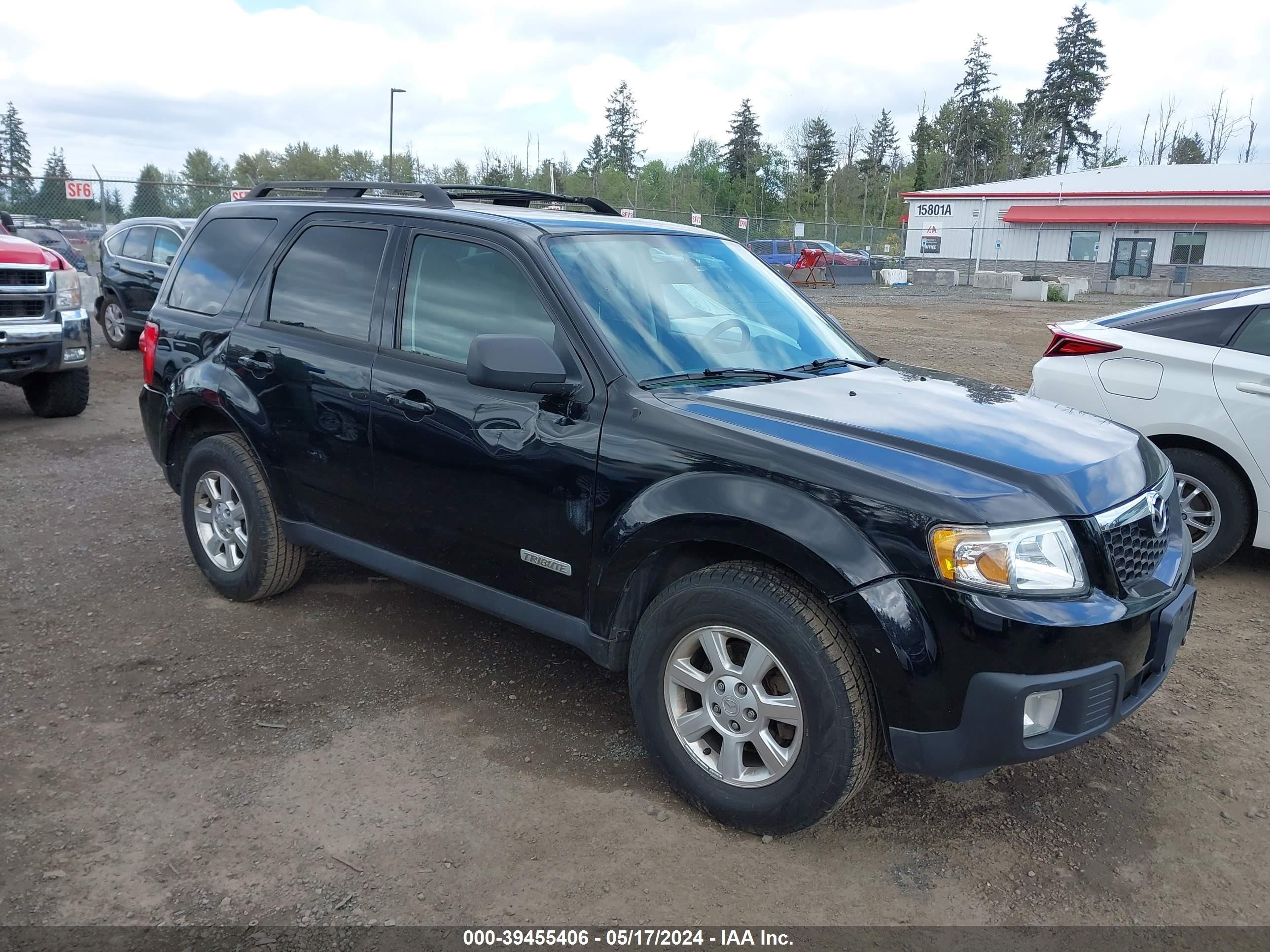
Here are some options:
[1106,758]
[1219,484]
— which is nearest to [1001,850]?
[1106,758]

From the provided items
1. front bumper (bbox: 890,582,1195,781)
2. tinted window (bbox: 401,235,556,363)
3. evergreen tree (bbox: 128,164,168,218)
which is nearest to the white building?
evergreen tree (bbox: 128,164,168,218)

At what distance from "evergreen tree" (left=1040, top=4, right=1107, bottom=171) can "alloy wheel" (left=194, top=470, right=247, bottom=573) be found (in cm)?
8408

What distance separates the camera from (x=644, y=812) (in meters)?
3.18

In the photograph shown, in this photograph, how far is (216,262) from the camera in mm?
4770

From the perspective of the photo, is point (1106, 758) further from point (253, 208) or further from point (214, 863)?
point (253, 208)

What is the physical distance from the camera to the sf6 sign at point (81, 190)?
21.2 m

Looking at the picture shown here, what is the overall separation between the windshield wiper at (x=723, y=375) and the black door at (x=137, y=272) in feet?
36.3

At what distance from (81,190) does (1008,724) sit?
23.9 metres

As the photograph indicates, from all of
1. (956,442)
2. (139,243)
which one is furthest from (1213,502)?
(139,243)

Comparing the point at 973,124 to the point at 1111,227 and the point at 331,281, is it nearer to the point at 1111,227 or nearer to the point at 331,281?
the point at 1111,227

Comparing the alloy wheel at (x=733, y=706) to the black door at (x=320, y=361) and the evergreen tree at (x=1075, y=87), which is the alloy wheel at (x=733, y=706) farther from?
the evergreen tree at (x=1075, y=87)

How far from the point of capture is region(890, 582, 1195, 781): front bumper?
2617mm

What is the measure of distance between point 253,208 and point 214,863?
10.1 feet

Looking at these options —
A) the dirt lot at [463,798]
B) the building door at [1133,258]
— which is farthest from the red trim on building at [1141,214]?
the dirt lot at [463,798]
